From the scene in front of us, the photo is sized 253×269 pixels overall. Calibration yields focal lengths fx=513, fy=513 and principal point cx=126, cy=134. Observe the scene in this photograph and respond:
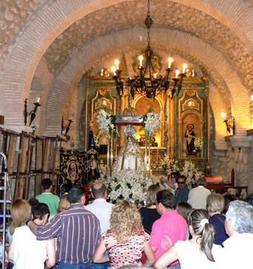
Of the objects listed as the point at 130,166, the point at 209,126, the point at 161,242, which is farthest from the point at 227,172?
the point at 161,242

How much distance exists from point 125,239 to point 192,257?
0.85 meters

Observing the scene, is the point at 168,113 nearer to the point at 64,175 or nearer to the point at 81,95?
the point at 81,95

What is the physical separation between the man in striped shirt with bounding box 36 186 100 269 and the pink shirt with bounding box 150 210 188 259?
0.58 m

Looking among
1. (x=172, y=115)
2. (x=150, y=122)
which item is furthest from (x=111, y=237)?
(x=172, y=115)

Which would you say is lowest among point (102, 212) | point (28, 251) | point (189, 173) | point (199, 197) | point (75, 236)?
point (28, 251)

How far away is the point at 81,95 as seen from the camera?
2084cm

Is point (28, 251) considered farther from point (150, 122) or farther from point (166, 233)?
point (150, 122)

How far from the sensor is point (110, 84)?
20.7m

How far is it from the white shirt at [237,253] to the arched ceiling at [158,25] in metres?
11.5

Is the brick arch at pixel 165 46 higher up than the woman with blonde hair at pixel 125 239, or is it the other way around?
the brick arch at pixel 165 46

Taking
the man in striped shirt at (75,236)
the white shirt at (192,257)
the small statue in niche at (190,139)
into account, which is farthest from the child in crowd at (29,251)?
the small statue in niche at (190,139)

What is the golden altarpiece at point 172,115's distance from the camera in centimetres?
2036

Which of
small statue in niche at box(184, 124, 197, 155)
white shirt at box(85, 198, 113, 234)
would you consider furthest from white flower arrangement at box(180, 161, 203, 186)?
white shirt at box(85, 198, 113, 234)

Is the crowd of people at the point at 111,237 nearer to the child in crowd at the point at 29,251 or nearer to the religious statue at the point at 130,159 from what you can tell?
the child in crowd at the point at 29,251
